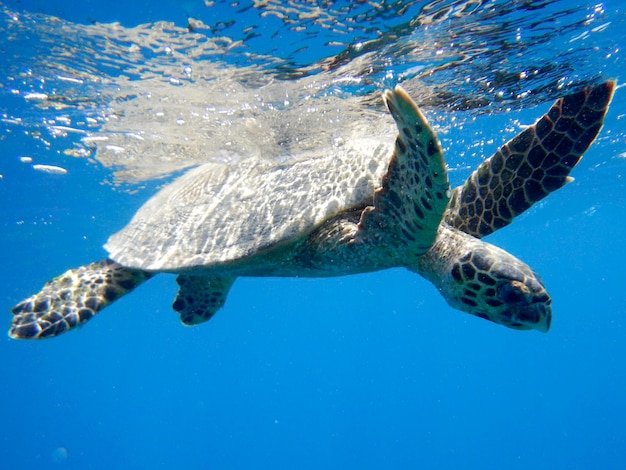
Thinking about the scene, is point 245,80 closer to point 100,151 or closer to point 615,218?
point 100,151

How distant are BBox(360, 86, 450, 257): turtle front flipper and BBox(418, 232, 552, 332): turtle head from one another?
38 centimetres

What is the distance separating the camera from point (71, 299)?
640 cm

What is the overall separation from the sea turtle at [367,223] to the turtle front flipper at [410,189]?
1 cm

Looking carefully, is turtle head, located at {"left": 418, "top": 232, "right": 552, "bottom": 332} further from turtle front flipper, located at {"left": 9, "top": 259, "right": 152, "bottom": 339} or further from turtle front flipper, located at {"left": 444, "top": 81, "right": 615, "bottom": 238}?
turtle front flipper, located at {"left": 9, "top": 259, "right": 152, "bottom": 339}

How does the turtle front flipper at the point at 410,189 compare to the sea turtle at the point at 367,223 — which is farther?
the sea turtle at the point at 367,223

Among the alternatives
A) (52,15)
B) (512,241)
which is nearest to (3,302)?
(52,15)

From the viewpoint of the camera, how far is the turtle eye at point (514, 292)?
12.3 feet

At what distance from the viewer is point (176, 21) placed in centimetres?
627

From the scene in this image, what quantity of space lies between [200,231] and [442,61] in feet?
17.4

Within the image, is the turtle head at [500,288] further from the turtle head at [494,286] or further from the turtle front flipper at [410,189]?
the turtle front flipper at [410,189]

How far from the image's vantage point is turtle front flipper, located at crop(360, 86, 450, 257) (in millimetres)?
3014

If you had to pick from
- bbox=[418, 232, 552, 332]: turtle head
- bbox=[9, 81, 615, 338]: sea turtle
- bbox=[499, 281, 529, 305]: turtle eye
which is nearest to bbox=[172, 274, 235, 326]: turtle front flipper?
bbox=[9, 81, 615, 338]: sea turtle

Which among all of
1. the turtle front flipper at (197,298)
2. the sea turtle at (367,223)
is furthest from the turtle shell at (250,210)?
the turtle front flipper at (197,298)

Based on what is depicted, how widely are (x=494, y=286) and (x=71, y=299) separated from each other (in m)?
5.77
